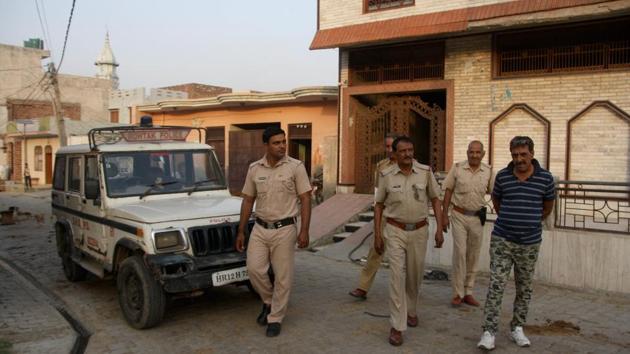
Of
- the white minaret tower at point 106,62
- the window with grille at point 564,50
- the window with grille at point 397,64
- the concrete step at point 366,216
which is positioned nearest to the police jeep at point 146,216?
the concrete step at point 366,216

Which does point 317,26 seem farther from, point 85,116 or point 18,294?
point 85,116

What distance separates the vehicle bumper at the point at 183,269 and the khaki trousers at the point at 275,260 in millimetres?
427

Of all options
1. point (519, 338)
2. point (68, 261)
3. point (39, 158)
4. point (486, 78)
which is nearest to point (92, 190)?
point (68, 261)

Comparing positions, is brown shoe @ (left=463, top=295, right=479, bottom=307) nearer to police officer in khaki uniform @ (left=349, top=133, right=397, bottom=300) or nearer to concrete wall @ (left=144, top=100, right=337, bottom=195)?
police officer in khaki uniform @ (left=349, top=133, right=397, bottom=300)

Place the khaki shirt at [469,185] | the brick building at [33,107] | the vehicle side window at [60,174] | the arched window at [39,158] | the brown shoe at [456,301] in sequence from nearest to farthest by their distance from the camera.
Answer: the khaki shirt at [469,185]
the brown shoe at [456,301]
the vehicle side window at [60,174]
the brick building at [33,107]
the arched window at [39,158]

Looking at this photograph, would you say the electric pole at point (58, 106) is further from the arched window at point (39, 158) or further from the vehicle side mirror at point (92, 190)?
the vehicle side mirror at point (92, 190)

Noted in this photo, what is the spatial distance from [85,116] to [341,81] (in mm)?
34428

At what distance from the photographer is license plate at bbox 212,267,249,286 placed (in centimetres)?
537

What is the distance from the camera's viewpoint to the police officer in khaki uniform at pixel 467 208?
596 cm

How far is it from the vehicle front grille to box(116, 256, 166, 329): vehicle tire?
532 mm

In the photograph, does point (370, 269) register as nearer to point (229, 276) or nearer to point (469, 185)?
point (469, 185)

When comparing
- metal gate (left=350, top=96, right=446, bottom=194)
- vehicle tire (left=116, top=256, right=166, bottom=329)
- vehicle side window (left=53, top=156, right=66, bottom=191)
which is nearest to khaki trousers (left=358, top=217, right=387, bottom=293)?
vehicle tire (left=116, top=256, right=166, bottom=329)

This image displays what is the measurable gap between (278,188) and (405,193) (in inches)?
47.9

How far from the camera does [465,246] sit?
6074 mm
